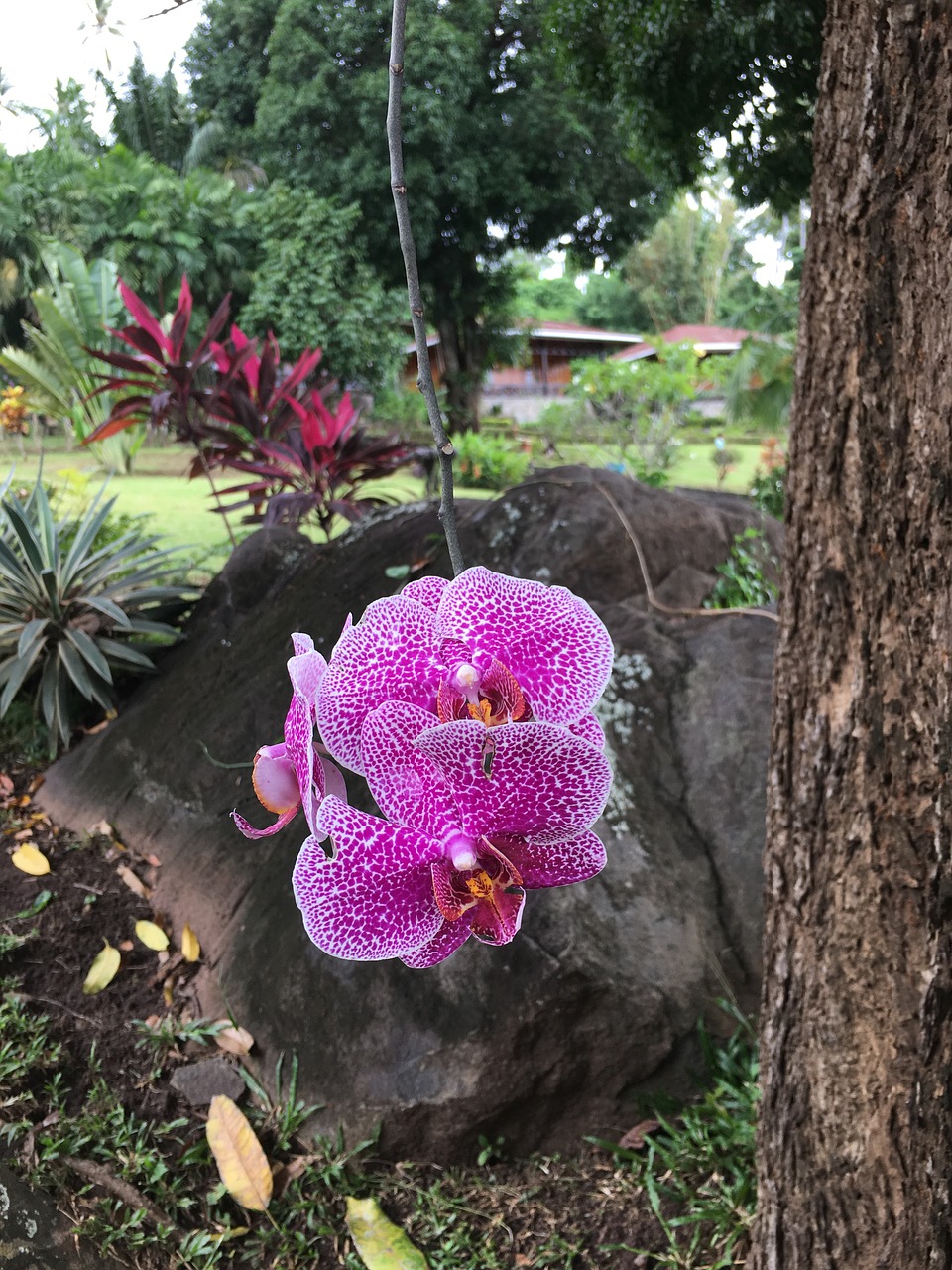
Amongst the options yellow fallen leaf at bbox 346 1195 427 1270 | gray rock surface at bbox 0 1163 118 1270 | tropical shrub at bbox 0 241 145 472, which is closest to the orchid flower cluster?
yellow fallen leaf at bbox 346 1195 427 1270

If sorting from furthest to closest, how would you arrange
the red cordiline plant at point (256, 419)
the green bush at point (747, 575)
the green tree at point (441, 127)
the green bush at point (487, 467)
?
the green tree at point (441, 127), the green bush at point (487, 467), the red cordiline plant at point (256, 419), the green bush at point (747, 575)

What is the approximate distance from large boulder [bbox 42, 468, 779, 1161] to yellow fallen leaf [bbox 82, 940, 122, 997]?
0.18 metres

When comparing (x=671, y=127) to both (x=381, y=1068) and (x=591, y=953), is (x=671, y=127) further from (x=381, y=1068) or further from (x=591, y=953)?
(x=381, y=1068)

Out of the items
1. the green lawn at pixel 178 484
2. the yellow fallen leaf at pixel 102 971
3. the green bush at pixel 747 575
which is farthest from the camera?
the green lawn at pixel 178 484

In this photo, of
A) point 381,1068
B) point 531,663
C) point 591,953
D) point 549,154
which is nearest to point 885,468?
point 531,663

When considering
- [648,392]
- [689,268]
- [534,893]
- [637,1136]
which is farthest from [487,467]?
[689,268]

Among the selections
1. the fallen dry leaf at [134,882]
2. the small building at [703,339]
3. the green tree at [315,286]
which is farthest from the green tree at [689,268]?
the fallen dry leaf at [134,882]

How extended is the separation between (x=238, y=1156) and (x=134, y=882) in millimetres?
933

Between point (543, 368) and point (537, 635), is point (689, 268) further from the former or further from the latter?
point (537, 635)

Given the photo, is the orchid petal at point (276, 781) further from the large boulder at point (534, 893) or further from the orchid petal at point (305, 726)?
the large boulder at point (534, 893)

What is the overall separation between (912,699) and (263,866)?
1.65 m

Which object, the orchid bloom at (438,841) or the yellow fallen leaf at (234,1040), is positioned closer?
the orchid bloom at (438,841)

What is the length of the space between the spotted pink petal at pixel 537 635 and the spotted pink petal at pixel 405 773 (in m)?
0.05

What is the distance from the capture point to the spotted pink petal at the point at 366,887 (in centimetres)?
36
